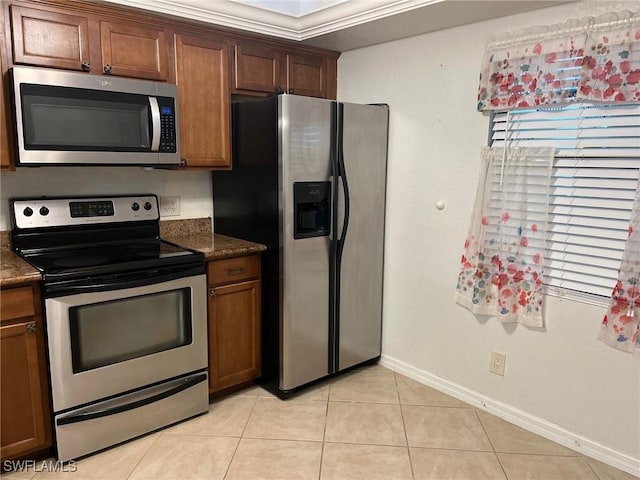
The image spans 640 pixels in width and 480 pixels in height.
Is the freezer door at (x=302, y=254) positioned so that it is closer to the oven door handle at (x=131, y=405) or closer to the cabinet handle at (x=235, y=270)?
the cabinet handle at (x=235, y=270)

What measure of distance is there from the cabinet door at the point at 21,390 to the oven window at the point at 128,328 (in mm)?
158

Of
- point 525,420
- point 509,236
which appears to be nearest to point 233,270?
point 509,236

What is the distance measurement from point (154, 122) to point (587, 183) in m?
2.09

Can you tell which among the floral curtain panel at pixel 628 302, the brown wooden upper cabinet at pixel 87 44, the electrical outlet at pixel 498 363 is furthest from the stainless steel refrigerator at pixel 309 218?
the floral curtain panel at pixel 628 302

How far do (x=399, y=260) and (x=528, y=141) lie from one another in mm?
1067

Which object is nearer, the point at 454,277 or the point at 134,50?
the point at 134,50

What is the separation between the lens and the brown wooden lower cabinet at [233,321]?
8.54 feet

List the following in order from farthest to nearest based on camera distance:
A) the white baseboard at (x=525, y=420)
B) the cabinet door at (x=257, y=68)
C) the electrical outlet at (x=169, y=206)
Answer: the electrical outlet at (x=169, y=206) < the cabinet door at (x=257, y=68) < the white baseboard at (x=525, y=420)

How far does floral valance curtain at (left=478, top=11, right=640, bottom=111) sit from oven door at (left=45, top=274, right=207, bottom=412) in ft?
5.98

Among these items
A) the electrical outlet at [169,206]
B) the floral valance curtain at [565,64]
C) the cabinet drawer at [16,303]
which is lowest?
the cabinet drawer at [16,303]

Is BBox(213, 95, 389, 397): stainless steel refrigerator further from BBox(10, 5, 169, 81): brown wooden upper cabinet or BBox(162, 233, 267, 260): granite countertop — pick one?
BBox(10, 5, 169, 81): brown wooden upper cabinet

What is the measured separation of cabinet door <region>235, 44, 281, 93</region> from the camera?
9.00 feet

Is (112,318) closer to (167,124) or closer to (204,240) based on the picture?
(204,240)

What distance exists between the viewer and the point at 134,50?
236 centimetres
